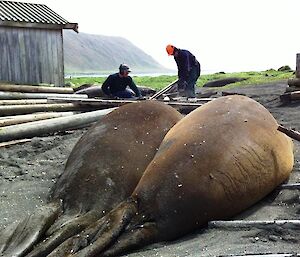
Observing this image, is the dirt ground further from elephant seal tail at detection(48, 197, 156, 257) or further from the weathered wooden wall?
the weathered wooden wall

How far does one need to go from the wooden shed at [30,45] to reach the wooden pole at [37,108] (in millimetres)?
6330

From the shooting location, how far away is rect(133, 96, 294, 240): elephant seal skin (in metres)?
4.48

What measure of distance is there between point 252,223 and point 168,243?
685 millimetres

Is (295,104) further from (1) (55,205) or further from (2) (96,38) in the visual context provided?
(2) (96,38)

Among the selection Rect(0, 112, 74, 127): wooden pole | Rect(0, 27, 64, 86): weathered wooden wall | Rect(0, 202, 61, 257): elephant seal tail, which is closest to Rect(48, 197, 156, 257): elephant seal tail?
Rect(0, 202, 61, 257): elephant seal tail

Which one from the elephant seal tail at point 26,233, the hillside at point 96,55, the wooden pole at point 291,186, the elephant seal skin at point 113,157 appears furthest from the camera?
the hillside at point 96,55

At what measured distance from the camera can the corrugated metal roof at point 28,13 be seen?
1692 cm

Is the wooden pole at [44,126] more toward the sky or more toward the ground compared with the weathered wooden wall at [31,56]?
more toward the ground

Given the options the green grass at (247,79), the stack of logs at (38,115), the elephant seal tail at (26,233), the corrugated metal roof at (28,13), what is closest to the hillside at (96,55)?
the green grass at (247,79)

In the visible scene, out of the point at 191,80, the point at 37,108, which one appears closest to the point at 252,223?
the point at 37,108

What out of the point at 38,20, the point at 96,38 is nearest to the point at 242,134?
the point at 38,20

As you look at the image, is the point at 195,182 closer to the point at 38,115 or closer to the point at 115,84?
the point at 38,115

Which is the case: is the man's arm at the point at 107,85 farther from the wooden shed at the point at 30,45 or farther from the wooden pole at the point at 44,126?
the wooden shed at the point at 30,45

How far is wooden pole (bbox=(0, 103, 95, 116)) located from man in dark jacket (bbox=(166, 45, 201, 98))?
420 centimetres
